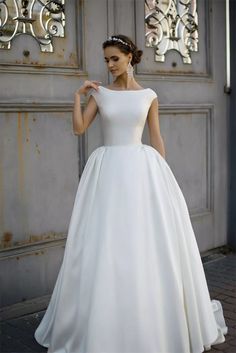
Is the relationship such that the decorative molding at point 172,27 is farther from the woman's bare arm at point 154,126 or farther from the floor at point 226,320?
the floor at point 226,320

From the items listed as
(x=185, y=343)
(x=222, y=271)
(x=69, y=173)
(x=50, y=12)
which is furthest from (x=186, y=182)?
(x=185, y=343)

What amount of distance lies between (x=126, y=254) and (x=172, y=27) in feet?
9.05

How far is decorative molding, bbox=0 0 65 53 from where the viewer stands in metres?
3.69

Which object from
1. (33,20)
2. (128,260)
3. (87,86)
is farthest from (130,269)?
(33,20)

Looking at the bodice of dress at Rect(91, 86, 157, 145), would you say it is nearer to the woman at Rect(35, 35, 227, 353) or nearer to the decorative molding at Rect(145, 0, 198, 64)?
the woman at Rect(35, 35, 227, 353)

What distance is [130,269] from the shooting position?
2832 mm

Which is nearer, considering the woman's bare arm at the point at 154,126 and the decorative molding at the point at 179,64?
the woman's bare arm at the point at 154,126

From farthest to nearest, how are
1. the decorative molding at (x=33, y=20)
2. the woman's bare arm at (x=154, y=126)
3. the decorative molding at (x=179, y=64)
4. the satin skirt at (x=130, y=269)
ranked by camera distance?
the decorative molding at (x=179, y=64)
the decorative molding at (x=33, y=20)
the woman's bare arm at (x=154, y=126)
the satin skirt at (x=130, y=269)

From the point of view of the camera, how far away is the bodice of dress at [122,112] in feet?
9.91

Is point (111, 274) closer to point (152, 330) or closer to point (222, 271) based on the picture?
point (152, 330)

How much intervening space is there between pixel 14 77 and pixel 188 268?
1750 millimetres

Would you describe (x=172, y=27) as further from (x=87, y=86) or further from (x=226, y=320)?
(x=226, y=320)

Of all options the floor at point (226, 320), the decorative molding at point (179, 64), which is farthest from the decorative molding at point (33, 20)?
the floor at point (226, 320)

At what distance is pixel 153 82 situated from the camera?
4.66 m
